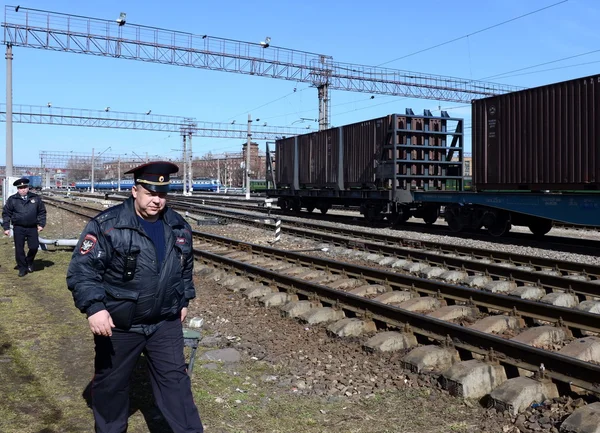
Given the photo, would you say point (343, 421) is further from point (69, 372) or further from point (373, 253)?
point (373, 253)

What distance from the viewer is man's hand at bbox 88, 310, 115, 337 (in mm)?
2908

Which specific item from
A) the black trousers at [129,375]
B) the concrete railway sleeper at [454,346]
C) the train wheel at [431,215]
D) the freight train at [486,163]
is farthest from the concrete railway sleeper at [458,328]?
the train wheel at [431,215]

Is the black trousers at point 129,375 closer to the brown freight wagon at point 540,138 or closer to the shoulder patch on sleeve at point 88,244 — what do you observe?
the shoulder patch on sleeve at point 88,244

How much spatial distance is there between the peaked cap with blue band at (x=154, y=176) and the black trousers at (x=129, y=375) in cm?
80

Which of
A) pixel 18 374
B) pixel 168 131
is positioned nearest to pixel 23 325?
pixel 18 374

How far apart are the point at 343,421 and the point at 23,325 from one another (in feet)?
13.9

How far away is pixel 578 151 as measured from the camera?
13.5 m

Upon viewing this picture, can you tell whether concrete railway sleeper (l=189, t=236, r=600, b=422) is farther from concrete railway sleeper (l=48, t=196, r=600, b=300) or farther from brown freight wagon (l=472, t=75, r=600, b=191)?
brown freight wagon (l=472, t=75, r=600, b=191)

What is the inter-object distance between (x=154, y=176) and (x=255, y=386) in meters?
2.42

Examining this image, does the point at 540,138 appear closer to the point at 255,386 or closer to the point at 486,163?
the point at 486,163

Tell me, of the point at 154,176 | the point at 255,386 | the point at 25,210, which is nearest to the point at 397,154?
the point at 25,210

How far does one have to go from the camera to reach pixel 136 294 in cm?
304

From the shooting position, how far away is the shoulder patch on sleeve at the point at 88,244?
118 inches

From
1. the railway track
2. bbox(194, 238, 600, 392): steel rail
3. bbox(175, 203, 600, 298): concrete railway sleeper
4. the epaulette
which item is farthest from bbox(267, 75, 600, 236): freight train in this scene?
the epaulette
